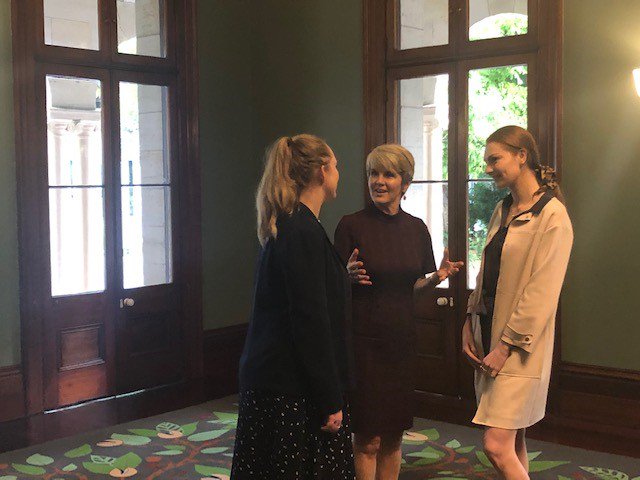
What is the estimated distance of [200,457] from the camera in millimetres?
4461

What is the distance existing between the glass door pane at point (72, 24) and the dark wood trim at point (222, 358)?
2.03 metres

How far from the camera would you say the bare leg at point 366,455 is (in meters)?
3.34

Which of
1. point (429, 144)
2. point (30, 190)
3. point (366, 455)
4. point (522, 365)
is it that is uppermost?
point (429, 144)

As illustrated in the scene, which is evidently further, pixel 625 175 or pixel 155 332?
pixel 155 332

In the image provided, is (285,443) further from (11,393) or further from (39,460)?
(11,393)

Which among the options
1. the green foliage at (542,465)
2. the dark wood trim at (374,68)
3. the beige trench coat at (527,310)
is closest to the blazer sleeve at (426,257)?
the beige trench coat at (527,310)

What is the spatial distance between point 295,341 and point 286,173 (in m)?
0.51

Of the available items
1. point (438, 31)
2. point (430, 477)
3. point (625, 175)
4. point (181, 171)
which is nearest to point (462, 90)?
point (438, 31)

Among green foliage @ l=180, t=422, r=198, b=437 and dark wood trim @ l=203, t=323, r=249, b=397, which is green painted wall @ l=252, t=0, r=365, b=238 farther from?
green foliage @ l=180, t=422, r=198, b=437

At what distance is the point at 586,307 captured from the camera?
4645 millimetres

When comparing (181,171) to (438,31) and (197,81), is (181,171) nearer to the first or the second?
(197,81)

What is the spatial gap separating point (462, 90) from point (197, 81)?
1.73 meters

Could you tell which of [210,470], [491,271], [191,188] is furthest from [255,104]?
[491,271]

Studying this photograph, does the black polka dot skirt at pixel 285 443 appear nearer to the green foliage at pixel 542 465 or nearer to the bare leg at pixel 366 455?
the bare leg at pixel 366 455
